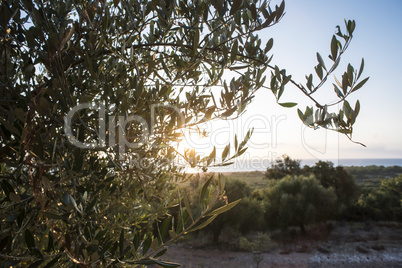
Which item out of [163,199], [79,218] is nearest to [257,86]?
[79,218]

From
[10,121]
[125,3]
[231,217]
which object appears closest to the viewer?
[10,121]

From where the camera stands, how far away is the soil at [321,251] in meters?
10.1

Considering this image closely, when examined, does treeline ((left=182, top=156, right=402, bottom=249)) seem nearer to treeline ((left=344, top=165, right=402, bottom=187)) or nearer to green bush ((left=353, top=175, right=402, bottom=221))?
green bush ((left=353, top=175, right=402, bottom=221))

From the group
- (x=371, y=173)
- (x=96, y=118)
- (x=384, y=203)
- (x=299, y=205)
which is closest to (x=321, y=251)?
(x=299, y=205)

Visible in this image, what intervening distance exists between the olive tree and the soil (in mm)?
9807

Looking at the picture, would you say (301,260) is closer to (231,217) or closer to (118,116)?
(231,217)

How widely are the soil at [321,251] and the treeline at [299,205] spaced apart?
538 millimetres

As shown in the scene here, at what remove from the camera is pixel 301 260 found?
1046cm

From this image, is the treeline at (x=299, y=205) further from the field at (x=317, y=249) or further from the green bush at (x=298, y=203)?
the field at (x=317, y=249)

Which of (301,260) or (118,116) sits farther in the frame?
(301,260)

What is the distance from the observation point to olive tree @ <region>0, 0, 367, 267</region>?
812 millimetres

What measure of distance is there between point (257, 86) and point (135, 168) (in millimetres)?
626

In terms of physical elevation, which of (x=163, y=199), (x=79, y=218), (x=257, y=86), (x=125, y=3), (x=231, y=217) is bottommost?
(x=231, y=217)

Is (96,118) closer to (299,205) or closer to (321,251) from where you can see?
(321,251)
